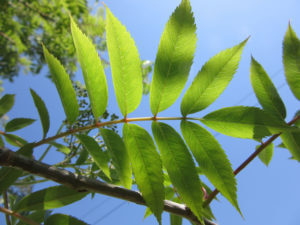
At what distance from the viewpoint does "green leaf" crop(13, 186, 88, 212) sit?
2.52ft

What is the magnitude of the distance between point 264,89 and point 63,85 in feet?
2.21

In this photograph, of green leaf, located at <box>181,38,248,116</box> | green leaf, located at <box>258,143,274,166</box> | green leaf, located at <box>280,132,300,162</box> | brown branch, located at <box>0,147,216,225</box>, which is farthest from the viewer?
green leaf, located at <box>258,143,274,166</box>

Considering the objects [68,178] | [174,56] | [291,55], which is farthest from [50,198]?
[291,55]

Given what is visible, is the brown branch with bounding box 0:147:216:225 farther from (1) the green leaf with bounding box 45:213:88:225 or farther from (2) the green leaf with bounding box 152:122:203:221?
(1) the green leaf with bounding box 45:213:88:225

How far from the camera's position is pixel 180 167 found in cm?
66

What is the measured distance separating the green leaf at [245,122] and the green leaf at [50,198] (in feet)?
1.61

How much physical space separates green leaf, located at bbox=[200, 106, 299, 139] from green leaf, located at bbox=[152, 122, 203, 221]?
13 centimetres

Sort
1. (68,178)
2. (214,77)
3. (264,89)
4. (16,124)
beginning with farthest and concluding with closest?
(16,124) < (264,89) < (214,77) < (68,178)

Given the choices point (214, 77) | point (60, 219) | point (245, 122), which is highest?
point (214, 77)

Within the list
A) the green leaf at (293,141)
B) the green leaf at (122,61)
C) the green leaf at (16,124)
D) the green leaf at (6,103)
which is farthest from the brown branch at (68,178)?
the green leaf at (6,103)

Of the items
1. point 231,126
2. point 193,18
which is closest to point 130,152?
point 231,126

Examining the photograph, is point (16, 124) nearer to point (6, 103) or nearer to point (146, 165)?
point (6, 103)

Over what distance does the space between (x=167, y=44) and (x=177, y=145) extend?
0.30 metres

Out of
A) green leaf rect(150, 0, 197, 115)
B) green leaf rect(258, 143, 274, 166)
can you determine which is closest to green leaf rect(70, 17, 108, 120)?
green leaf rect(150, 0, 197, 115)
